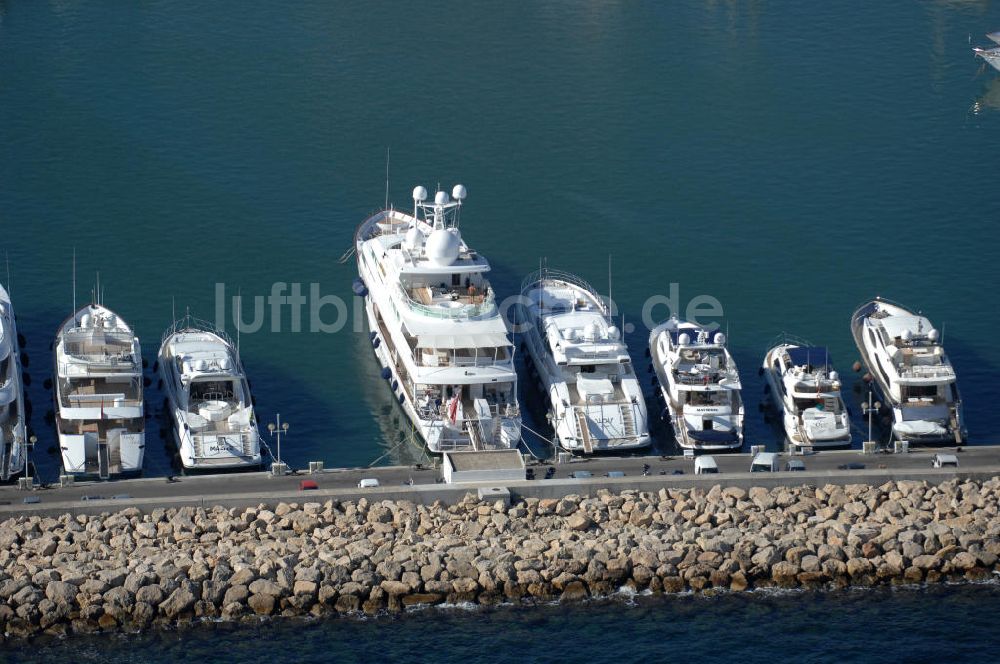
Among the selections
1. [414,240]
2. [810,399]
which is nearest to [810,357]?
[810,399]

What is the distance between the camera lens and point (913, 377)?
115688mm

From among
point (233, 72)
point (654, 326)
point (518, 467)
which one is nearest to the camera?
point (518, 467)

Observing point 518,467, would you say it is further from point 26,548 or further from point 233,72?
point 233,72

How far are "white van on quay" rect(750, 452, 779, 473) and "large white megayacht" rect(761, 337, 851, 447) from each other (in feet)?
16.6

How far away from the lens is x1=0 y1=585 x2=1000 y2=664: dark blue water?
93812mm

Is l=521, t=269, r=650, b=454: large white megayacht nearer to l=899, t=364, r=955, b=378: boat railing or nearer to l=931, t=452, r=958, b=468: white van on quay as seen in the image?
l=899, t=364, r=955, b=378: boat railing

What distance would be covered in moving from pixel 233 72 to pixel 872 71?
44644 mm

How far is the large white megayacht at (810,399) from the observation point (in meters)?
113

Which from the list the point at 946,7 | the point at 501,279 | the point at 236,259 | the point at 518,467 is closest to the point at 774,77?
the point at 946,7

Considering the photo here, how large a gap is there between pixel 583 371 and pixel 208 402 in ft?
64.2

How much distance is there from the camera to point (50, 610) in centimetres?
9438

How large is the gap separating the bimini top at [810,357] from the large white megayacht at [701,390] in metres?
3.16

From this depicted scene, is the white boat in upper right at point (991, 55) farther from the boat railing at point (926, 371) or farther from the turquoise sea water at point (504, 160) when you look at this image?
the boat railing at point (926, 371)

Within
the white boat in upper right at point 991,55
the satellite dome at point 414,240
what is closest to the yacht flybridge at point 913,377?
the satellite dome at point 414,240
